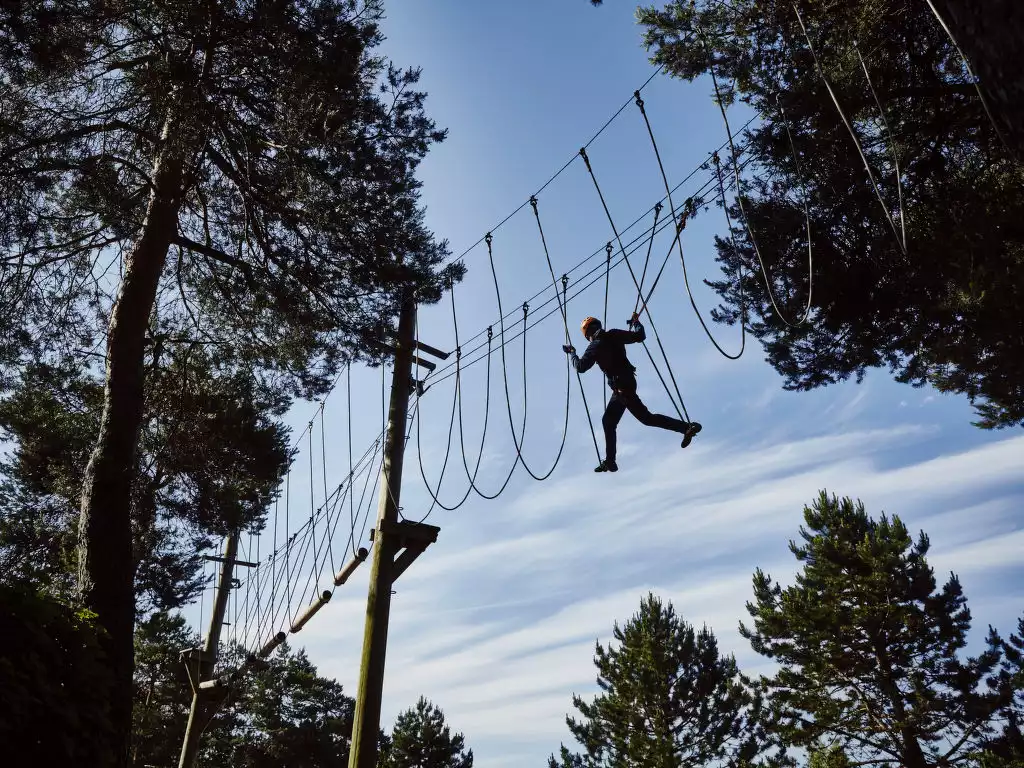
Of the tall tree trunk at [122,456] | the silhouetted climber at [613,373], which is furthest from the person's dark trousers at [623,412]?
the tall tree trunk at [122,456]

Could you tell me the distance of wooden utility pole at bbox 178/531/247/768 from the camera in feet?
32.2

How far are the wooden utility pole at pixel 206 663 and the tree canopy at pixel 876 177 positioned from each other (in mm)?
8683

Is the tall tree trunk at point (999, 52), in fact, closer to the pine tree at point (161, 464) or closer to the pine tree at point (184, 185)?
the pine tree at point (184, 185)

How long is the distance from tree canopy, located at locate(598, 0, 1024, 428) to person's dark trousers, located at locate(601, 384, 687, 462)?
1.41m

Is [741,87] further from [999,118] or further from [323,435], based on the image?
[323,435]

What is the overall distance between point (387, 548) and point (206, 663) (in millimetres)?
6303

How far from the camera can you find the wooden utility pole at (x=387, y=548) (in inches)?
211

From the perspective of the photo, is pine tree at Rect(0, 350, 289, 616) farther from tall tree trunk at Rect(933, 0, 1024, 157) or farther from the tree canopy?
tall tree trunk at Rect(933, 0, 1024, 157)

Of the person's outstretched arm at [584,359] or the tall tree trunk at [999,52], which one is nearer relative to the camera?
the tall tree trunk at [999,52]

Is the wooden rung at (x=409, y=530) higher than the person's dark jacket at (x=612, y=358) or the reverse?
the reverse

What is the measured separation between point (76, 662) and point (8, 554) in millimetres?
10375

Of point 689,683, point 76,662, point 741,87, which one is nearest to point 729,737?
point 689,683

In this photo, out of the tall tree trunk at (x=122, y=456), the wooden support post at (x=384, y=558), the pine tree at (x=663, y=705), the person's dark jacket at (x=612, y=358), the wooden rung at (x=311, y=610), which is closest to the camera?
the tall tree trunk at (x=122, y=456)

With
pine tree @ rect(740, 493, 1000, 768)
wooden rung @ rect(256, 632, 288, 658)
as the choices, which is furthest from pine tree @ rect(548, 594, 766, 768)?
wooden rung @ rect(256, 632, 288, 658)
